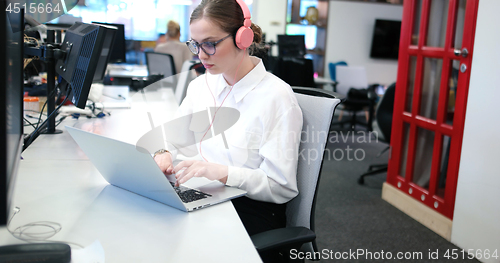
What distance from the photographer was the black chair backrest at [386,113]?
3.23m

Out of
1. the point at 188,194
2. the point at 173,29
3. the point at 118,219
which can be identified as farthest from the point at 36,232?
the point at 173,29

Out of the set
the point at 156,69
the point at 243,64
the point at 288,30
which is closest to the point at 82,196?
the point at 243,64

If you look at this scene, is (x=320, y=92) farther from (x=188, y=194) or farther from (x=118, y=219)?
(x=118, y=219)

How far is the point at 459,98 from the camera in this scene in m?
2.17

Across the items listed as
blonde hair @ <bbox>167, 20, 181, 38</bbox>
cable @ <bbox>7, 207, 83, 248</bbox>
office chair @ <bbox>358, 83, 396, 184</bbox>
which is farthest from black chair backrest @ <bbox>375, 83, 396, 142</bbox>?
cable @ <bbox>7, 207, 83, 248</bbox>

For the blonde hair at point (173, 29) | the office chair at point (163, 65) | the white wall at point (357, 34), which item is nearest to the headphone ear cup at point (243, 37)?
the office chair at point (163, 65)

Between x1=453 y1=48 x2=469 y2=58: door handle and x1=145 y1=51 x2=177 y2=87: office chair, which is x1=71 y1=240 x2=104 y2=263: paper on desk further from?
x1=145 y1=51 x2=177 y2=87: office chair

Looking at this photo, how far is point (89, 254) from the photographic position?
75 centimetres

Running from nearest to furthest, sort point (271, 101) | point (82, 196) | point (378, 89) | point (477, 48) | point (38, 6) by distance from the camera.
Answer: point (82, 196)
point (271, 101)
point (38, 6)
point (477, 48)
point (378, 89)

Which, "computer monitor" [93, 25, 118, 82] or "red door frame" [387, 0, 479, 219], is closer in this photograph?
"computer monitor" [93, 25, 118, 82]

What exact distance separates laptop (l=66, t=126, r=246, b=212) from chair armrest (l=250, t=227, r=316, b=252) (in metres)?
0.13

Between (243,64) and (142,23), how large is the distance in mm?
6465

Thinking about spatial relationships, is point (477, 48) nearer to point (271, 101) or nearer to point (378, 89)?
point (271, 101)

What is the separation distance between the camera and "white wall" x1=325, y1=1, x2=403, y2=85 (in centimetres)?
653
